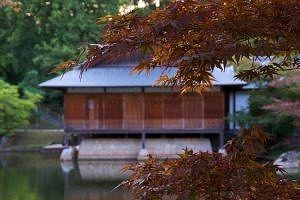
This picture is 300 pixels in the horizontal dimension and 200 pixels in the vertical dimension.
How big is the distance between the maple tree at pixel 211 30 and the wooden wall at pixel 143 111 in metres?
20.5

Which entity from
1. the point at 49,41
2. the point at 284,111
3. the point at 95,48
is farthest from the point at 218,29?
the point at 49,41

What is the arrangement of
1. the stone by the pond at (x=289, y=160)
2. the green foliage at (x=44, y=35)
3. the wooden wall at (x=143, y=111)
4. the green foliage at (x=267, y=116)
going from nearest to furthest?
1. the stone by the pond at (x=289, y=160)
2. the green foliage at (x=267, y=116)
3. the wooden wall at (x=143, y=111)
4. the green foliage at (x=44, y=35)

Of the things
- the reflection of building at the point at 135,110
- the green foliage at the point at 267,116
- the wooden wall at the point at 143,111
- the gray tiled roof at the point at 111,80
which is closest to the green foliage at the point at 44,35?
the gray tiled roof at the point at 111,80

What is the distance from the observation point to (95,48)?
2695mm

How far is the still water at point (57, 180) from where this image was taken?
1349cm

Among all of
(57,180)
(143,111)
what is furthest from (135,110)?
(57,180)

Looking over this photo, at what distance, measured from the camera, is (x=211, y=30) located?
2.70 m

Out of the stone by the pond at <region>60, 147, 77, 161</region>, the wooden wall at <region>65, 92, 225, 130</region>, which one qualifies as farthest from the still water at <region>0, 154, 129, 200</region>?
the wooden wall at <region>65, 92, 225, 130</region>

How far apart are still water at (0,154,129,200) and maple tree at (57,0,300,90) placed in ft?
26.6

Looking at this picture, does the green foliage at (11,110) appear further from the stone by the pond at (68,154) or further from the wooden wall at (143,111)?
the stone by the pond at (68,154)

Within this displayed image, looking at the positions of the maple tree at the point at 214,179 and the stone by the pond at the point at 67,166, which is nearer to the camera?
the maple tree at the point at 214,179

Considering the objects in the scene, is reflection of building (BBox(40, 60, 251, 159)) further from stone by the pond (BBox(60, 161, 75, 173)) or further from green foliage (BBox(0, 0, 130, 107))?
green foliage (BBox(0, 0, 130, 107))

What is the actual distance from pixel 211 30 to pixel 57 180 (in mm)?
14558

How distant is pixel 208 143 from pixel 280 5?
20.4 meters
